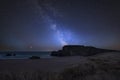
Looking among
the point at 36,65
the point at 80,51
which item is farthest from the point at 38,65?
the point at 80,51

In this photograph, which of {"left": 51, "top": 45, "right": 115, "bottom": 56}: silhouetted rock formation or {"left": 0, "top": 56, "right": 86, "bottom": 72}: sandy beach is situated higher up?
{"left": 51, "top": 45, "right": 115, "bottom": 56}: silhouetted rock formation

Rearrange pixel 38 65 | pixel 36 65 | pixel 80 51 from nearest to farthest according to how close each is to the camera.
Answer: pixel 36 65
pixel 38 65
pixel 80 51

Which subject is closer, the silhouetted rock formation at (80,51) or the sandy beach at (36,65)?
the sandy beach at (36,65)

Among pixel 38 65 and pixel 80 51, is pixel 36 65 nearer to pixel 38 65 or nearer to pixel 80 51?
pixel 38 65

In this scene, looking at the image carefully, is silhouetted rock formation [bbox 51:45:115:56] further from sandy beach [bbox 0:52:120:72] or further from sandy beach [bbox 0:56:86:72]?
sandy beach [bbox 0:56:86:72]

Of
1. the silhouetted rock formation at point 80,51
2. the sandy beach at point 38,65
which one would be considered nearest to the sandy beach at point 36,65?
the sandy beach at point 38,65

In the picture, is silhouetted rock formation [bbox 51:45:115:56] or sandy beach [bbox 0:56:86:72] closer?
sandy beach [bbox 0:56:86:72]

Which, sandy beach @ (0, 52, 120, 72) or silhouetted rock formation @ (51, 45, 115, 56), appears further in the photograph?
silhouetted rock formation @ (51, 45, 115, 56)

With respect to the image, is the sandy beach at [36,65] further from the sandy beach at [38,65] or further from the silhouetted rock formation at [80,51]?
the silhouetted rock formation at [80,51]

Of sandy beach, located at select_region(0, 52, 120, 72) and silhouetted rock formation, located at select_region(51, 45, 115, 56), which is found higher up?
silhouetted rock formation, located at select_region(51, 45, 115, 56)

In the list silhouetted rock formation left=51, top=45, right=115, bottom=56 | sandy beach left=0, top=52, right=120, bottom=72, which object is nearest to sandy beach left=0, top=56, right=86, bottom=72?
sandy beach left=0, top=52, right=120, bottom=72

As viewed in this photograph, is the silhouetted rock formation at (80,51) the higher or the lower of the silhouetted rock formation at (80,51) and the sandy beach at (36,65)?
the higher

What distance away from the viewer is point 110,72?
1311cm

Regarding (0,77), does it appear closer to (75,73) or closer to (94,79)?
(75,73)
